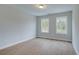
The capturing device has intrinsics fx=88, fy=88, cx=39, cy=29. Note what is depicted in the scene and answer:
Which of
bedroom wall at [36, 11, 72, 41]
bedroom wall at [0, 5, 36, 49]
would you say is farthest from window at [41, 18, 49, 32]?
bedroom wall at [0, 5, 36, 49]

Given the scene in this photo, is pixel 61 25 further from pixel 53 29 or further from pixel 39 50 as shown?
pixel 39 50

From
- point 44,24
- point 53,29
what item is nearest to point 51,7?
point 53,29

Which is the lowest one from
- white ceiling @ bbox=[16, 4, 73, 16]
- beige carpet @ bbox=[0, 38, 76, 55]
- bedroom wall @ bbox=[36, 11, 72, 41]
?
beige carpet @ bbox=[0, 38, 76, 55]

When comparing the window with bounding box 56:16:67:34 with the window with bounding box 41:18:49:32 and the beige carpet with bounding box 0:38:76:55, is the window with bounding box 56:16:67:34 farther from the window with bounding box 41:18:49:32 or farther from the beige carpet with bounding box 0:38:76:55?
the beige carpet with bounding box 0:38:76:55

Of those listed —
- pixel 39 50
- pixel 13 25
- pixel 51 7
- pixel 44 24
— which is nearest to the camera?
pixel 39 50

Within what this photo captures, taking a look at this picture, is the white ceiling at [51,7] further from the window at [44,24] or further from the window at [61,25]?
the window at [44,24]

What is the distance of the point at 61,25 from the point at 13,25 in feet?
10.6

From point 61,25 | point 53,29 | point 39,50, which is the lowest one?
point 39,50

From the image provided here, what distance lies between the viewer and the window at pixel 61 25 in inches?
229

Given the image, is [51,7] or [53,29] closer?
[51,7]

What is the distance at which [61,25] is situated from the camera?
604 centimetres

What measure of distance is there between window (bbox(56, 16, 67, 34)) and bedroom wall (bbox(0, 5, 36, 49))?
1.97 meters

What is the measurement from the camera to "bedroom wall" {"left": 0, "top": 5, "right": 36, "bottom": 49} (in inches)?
152

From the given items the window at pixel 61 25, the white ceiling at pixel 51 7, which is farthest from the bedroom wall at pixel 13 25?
the window at pixel 61 25
